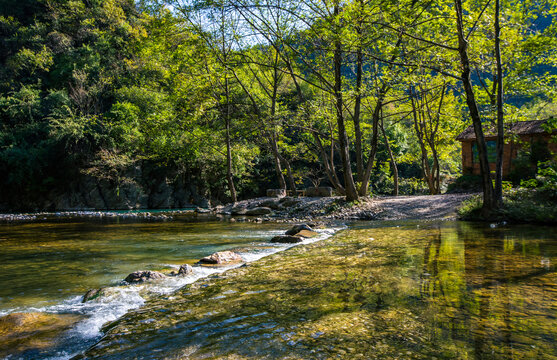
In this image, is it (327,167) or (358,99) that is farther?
(327,167)

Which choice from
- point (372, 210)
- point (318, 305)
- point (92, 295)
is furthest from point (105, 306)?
point (372, 210)

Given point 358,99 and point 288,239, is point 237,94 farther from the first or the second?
point 288,239

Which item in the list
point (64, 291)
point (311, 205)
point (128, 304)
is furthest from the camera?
point (311, 205)

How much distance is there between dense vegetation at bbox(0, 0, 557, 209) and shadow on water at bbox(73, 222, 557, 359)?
7.52 metres

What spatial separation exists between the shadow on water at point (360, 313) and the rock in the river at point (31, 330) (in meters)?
0.49

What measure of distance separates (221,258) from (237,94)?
1796 cm

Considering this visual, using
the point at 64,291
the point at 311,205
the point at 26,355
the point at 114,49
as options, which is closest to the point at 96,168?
the point at 114,49

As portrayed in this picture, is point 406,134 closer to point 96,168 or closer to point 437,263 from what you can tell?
point 96,168

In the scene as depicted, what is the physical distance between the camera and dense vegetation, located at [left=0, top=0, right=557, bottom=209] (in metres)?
12.3

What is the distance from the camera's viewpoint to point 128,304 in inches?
148

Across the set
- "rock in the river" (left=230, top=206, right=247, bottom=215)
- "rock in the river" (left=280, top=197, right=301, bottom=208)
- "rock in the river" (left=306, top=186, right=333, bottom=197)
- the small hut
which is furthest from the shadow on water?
the small hut

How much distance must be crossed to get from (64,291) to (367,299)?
156 inches

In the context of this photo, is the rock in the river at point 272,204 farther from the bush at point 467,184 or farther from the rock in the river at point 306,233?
the bush at point 467,184

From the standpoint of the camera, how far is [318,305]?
321 cm
